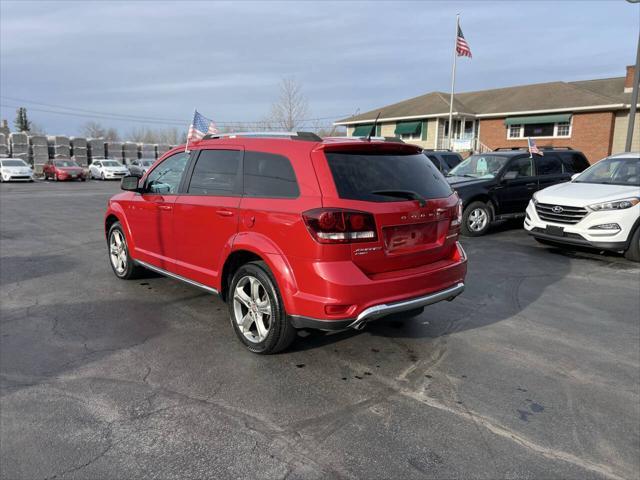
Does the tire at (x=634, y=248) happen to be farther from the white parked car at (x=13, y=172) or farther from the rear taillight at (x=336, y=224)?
the white parked car at (x=13, y=172)

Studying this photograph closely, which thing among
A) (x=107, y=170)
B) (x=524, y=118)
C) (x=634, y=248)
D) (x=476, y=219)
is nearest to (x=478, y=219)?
(x=476, y=219)

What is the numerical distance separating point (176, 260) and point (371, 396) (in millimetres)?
2662

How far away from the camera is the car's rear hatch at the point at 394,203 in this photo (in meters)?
3.60

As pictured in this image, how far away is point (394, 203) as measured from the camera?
Answer: 3.73m

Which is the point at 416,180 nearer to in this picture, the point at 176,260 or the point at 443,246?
the point at 443,246

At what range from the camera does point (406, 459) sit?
9.07 ft

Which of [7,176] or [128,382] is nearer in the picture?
[128,382]

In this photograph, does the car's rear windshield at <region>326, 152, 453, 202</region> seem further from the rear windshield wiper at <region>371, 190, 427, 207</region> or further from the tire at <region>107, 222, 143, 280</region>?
the tire at <region>107, 222, 143, 280</region>

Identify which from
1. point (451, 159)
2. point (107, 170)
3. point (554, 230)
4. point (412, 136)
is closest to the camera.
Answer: point (554, 230)

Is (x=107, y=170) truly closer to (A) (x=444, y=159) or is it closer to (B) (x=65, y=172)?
(B) (x=65, y=172)

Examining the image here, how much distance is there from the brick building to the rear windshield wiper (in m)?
26.1

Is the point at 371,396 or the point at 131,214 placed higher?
the point at 131,214

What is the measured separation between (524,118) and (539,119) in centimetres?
114

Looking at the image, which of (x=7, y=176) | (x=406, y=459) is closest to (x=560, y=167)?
(x=406, y=459)
